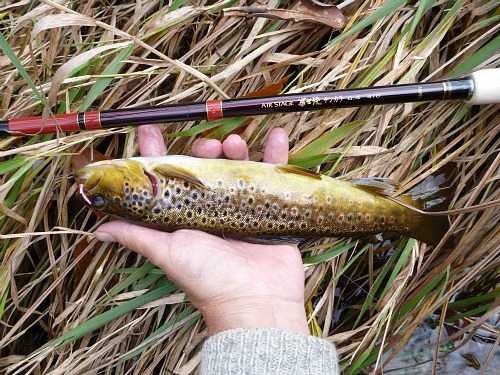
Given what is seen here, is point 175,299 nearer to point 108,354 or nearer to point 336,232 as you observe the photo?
point 108,354

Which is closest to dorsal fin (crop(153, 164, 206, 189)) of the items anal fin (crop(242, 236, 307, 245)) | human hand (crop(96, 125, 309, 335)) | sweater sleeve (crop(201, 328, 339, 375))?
human hand (crop(96, 125, 309, 335))

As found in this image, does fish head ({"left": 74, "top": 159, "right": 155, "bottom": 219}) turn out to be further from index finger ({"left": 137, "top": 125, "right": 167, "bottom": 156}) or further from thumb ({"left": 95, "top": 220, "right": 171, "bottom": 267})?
index finger ({"left": 137, "top": 125, "right": 167, "bottom": 156})

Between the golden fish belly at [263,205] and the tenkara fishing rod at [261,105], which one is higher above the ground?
the tenkara fishing rod at [261,105]

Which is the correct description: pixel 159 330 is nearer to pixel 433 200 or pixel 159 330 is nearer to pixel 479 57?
pixel 433 200

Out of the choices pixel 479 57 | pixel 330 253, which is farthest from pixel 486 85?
pixel 330 253

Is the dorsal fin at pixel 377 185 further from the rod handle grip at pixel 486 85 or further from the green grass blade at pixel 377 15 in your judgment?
the green grass blade at pixel 377 15

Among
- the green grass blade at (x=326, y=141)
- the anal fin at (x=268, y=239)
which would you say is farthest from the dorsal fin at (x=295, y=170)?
the anal fin at (x=268, y=239)
